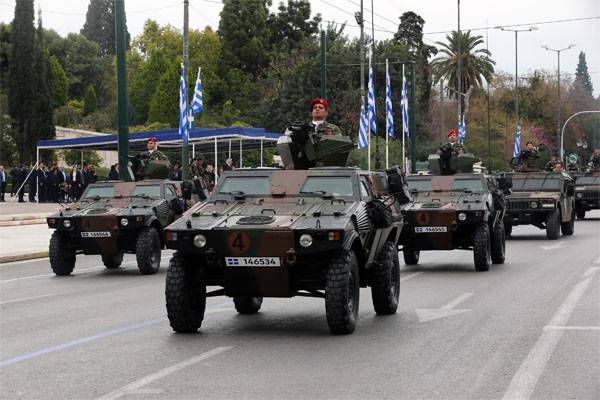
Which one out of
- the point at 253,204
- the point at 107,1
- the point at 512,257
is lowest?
the point at 512,257

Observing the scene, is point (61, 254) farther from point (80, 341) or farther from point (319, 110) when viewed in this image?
point (80, 341)

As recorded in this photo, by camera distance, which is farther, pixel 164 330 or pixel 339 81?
pixel 339 81

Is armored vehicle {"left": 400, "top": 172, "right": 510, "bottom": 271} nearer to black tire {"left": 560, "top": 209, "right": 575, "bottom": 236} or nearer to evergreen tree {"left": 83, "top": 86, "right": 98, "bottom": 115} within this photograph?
black tire {"left": 560, "top": 209, "right": 575, "bottom": 236}

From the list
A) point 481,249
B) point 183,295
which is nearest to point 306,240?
point 183,295

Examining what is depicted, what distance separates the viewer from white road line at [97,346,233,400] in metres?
7.55

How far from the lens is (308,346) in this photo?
387 inches

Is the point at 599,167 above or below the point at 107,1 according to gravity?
below

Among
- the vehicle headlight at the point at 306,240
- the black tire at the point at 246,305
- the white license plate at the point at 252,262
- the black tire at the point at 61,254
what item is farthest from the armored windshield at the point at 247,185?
the black tire at the point at 61,254

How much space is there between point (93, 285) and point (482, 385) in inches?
384

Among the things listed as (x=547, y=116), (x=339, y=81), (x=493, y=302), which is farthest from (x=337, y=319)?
(x=547, y=116)

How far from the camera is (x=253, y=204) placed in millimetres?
11445

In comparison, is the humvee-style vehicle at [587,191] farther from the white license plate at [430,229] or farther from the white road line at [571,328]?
the white road line at [571,328]

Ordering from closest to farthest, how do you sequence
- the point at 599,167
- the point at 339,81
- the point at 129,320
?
the point at 129,320, the point at 599,167, the point at 339,81

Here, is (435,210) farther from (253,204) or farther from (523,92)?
(523,92)
